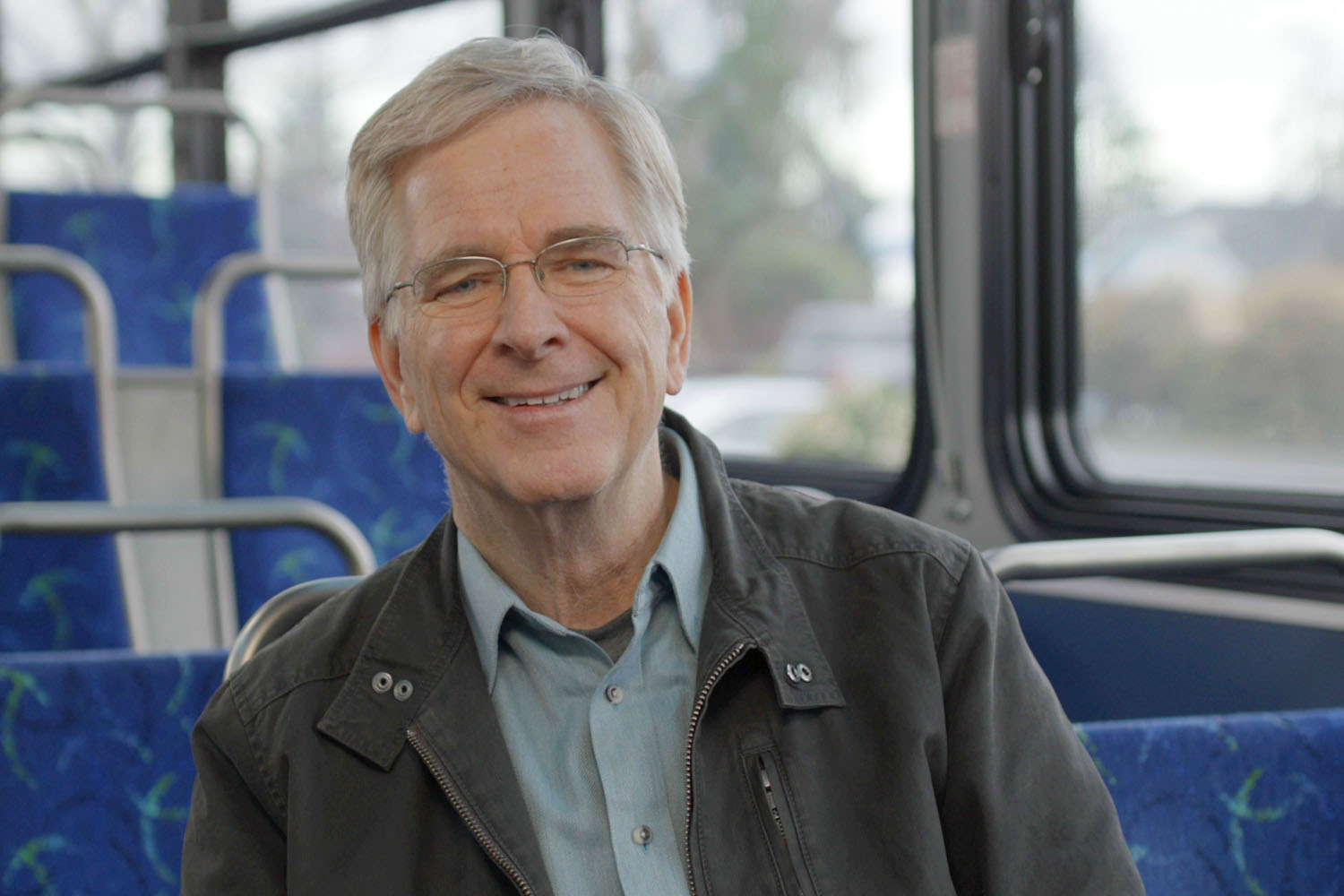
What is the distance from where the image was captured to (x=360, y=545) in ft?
5.06

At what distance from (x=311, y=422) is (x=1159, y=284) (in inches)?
62.0

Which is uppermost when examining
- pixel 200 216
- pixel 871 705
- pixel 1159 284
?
pixel 200 216

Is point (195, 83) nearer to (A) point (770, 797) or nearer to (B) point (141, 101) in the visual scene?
(B) point (141, 101)


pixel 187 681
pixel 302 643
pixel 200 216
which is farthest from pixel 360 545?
pixel 200 216

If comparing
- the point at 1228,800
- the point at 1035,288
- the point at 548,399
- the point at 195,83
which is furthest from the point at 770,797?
the point at 195,83

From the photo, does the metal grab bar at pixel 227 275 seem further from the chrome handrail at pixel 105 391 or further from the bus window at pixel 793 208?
the bus window at pixel 793 208

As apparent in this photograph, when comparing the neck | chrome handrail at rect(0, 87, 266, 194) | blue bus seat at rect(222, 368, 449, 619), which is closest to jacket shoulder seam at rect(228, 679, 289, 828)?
the neck

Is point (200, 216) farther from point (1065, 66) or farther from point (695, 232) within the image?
point (1065, 66)

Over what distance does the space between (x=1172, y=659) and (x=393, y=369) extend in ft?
4.83

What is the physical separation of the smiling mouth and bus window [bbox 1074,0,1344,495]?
4.57 ft

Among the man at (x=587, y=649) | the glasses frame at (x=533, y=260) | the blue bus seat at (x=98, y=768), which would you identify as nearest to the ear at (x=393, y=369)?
the man at (x=587, y=649)

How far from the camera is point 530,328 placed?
3.52 ft

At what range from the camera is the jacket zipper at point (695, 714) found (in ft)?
3.33

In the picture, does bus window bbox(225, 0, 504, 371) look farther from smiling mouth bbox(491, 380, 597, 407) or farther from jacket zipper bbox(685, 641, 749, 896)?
jacket zipper bbox(685, 641, 749, 896)
